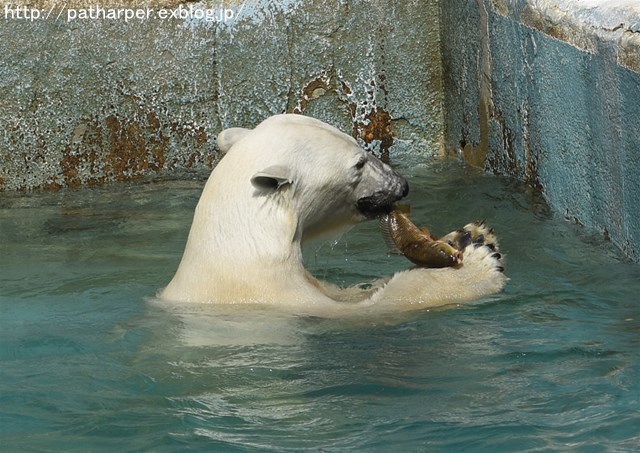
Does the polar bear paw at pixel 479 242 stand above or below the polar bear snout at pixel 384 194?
below

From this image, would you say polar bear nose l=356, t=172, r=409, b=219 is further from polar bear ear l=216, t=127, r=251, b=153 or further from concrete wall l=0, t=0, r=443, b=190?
concrete wall l=0, t=0, r=443, b=190

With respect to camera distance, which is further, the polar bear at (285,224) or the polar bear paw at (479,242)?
the polar bear paw at (479,242)

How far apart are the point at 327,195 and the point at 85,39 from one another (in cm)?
346

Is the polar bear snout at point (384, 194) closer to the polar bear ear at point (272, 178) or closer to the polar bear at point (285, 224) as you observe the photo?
the polar bear at point (285, 224)

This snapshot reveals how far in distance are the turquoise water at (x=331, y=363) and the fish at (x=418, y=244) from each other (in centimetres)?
25

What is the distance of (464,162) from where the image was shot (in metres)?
8.05

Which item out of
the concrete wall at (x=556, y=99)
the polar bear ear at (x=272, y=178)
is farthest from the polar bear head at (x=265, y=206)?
the concrete wall at (x=556, y=99)

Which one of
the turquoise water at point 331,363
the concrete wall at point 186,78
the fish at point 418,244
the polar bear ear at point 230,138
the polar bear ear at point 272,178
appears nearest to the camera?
the turquoise water at point 331,363

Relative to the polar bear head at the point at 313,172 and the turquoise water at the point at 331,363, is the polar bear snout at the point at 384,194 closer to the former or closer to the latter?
the polar bear head at the point at 313,172

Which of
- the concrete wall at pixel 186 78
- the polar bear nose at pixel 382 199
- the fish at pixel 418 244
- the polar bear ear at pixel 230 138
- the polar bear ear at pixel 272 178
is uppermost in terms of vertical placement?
the concrete wall at pixel 186 78

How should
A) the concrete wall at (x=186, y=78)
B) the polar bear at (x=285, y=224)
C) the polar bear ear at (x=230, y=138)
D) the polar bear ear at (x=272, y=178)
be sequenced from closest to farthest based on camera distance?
the polar bear ear at (x=272, y=178), the polar bear at (x=285, y=224), the polar bear ear at (x=230, y=138), the concrete wall at (x=186, y=78)

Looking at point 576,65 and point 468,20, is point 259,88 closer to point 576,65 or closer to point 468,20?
point 468,20

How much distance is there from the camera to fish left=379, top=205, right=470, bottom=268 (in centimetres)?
498

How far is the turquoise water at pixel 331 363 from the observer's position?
354cm
